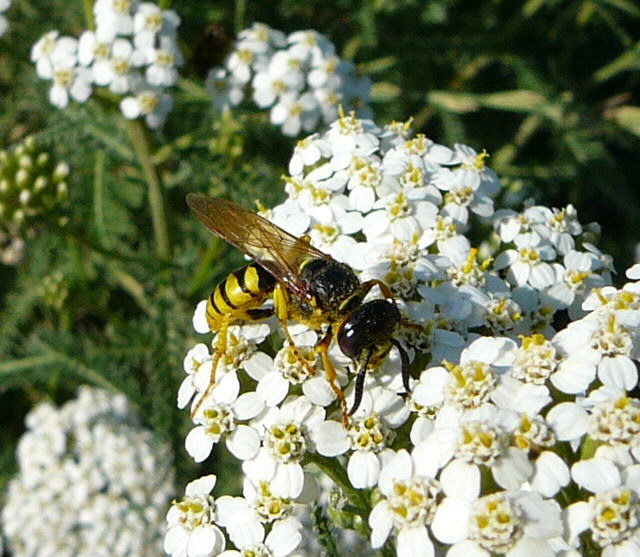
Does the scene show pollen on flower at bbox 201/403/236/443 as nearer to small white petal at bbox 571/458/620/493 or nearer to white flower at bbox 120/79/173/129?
small white petal at bbox 571/458/620/493

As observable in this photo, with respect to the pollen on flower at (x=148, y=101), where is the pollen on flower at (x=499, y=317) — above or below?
above

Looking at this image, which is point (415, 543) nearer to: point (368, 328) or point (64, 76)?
point (368, 328)

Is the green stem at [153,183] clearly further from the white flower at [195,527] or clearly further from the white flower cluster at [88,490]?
the white flower at [195,527]

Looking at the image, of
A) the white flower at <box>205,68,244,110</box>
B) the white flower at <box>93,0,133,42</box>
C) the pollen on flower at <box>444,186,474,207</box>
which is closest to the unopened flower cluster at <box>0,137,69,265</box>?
the white flower at <box>93,0,133,42</box>

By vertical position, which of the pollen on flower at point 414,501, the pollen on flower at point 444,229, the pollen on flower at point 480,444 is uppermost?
the pollen on flower at point 480,444

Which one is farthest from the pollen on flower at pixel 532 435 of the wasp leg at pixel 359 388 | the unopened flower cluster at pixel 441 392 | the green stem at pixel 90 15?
the green stem at pixel 90 15
